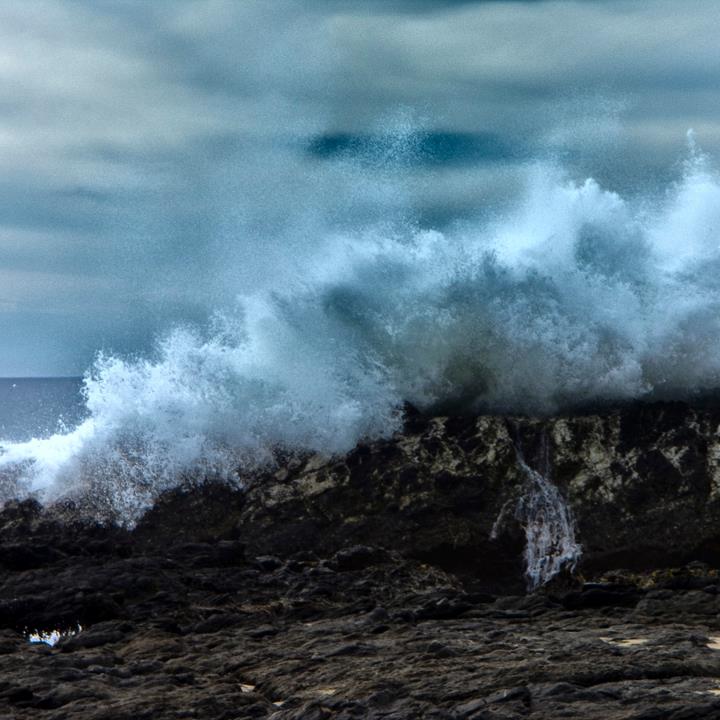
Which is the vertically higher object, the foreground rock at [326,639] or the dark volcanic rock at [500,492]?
the dark volcanic rock at [500,492]

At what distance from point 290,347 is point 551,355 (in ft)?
14.9

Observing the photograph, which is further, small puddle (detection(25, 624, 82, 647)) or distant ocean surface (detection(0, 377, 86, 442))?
distant ocean surface (detection(0, 377, 86, 442))

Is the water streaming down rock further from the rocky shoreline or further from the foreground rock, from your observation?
the foreground rock

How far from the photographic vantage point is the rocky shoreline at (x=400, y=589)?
10367 mm

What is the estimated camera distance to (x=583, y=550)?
1805 centimetres

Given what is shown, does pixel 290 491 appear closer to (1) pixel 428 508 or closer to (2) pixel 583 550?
(1) pixel 428 508

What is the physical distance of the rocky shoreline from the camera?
10367mm

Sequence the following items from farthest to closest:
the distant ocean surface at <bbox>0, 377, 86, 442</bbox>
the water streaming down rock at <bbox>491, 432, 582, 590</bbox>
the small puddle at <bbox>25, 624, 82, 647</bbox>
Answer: the distant ocean surface at <bbox>0, 377, 86, 442</bbox>
the water streaming down rock at <bbox>491, 432, 582, 590</bbox>
the small puddle at <bbox>25, 624, 82, 647</bbox>

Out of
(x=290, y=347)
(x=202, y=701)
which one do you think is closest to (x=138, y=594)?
(x=202, y=701)

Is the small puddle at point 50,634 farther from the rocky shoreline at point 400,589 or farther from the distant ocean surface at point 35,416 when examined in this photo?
the distant ocean surface at point 35,416

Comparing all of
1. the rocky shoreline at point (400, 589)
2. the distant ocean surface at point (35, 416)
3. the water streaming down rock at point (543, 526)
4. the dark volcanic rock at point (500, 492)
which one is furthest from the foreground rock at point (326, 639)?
the distant ocean surface at point (35, 416)

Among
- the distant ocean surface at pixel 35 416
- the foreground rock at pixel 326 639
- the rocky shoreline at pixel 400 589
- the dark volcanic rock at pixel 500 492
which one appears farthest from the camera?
the distant ocean surface at pixel 35 416

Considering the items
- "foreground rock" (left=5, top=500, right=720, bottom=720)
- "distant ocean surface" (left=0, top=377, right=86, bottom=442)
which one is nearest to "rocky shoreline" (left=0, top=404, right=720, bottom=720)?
"foreground rock" (left=5, top=500, right=720, bottom=720)

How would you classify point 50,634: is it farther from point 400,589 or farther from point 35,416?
point 35,416
